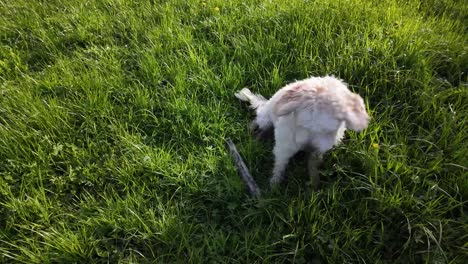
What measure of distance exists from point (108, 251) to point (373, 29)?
3396 millimetres

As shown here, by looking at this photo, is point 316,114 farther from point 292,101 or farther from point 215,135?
point 215,135

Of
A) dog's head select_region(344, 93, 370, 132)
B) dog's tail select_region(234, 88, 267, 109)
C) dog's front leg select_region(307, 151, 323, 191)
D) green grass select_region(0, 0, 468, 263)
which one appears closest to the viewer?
dog's head select_region(344, 93, 370, 132)

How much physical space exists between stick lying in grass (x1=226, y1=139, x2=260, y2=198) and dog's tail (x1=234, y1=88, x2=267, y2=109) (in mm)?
483

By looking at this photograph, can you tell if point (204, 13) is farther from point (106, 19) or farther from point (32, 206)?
point (32, 206)

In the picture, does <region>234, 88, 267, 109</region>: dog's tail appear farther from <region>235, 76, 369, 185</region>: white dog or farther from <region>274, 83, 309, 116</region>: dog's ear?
<region>274, 83, 309, 116</region>: dog's ear

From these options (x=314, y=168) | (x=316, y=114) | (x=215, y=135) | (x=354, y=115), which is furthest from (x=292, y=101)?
(x=215, y=135)

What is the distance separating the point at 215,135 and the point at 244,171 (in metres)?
0.49

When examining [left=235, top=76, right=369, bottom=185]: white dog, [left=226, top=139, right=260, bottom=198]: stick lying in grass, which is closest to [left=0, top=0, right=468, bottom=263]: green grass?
[left=226, top=139, right=260, bottom=198]: stick lying in grass

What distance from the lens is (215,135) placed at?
10.0 ft

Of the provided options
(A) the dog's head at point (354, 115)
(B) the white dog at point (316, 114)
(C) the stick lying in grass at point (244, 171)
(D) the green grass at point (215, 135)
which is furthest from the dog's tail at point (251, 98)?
(A) the dog's head at point (354, 115)

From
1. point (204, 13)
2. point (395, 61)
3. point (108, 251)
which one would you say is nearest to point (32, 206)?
point (108, 251)

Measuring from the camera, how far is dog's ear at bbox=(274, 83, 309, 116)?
219cm

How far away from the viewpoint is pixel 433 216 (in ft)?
7.65

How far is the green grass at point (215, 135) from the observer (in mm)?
2359
